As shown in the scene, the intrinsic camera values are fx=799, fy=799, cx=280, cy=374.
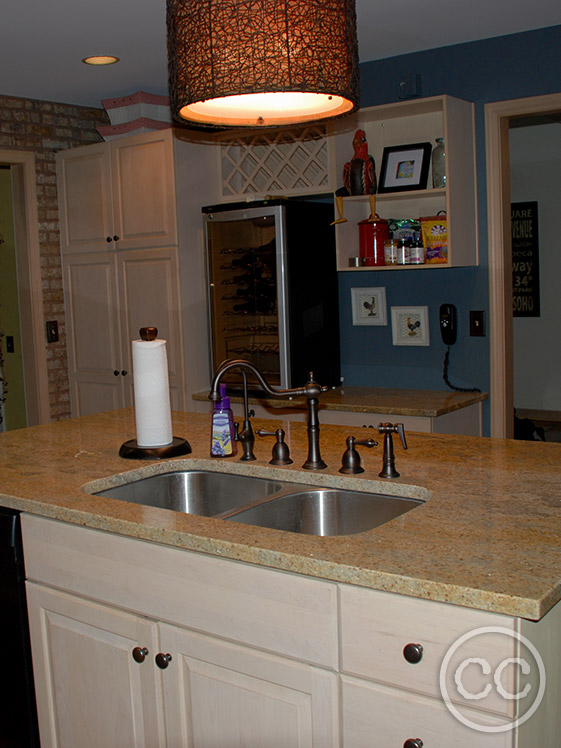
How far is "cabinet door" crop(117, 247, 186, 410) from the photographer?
428 cm

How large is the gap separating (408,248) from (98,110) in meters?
2.37

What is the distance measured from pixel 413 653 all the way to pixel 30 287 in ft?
13.0

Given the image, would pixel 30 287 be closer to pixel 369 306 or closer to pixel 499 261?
pixel 369 306

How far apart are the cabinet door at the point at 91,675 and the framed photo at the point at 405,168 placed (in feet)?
8.68

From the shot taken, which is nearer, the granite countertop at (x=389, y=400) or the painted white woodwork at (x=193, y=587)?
the painted white woodwork at (x=193, y=587)

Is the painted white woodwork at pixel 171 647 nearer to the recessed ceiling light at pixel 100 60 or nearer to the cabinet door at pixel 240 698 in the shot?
the cabinet door at pixel 240 698

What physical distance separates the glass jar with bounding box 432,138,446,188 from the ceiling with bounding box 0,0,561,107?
0.50 meters

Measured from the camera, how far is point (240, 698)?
1651 millimetres

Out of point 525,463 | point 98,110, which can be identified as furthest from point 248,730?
point 98,110

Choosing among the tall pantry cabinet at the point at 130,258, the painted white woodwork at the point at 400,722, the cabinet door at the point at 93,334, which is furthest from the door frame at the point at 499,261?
the painted white woodwork at the point at 400,722

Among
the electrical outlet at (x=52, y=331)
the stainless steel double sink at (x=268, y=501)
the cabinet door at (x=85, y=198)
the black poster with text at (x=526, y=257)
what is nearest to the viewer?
the stainless steel double sink at (x=268, y=501)

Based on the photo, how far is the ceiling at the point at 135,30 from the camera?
10.2 ft

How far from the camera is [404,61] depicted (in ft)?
Result: 12.9

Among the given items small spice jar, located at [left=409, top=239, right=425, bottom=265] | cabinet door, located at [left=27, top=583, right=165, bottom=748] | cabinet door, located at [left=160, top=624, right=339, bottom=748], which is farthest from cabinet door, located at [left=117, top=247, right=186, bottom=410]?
Result: cabinet door, located at [left=160, top=624, right=339, bottom=748]
